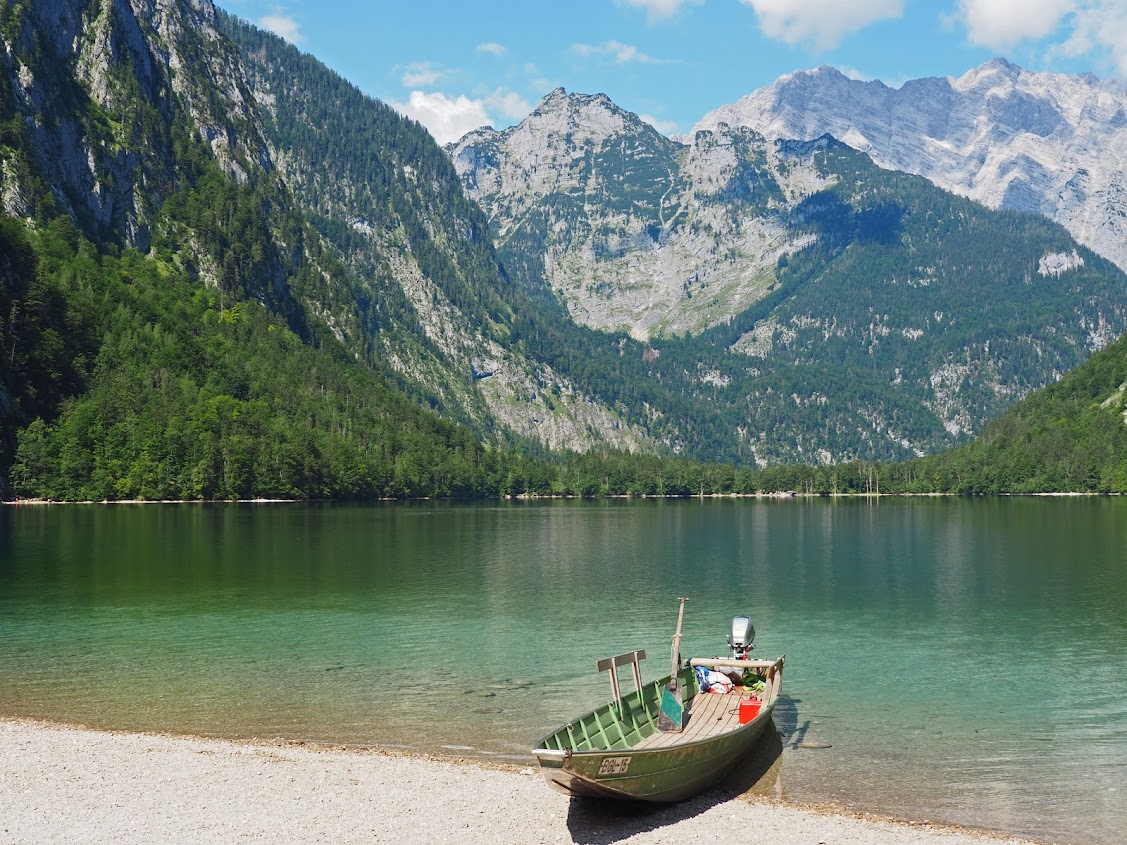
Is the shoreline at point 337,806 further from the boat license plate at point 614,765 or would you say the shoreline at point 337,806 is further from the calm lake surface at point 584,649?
the calm lake surface at point 584,649

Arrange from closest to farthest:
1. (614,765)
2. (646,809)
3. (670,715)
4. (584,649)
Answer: (614,765) → (646,809) → (670,715) → (584,649)

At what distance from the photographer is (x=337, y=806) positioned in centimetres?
3275

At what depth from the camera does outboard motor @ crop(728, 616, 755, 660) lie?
47.0 m

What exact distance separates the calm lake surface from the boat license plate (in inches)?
291

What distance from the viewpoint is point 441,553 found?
12219cm

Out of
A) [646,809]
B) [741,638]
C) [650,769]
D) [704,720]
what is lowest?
[646,809]

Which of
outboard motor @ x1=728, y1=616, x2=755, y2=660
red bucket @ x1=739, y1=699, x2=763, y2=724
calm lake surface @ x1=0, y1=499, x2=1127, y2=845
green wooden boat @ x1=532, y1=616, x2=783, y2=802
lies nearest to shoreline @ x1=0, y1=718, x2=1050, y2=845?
green wooden boat @ x1=532, y1=616, x2=783, y2=802

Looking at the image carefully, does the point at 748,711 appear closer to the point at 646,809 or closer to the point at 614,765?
the point at 646,809

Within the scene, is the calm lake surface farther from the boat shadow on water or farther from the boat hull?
the boat hull

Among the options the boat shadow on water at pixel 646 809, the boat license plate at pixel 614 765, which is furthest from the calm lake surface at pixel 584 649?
the boat license plate at pixel 614 765

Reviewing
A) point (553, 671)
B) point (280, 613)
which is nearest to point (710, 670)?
point (553, 671)

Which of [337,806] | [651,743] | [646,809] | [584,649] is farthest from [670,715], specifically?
[584,649]

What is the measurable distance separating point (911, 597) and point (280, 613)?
5065 centimetres

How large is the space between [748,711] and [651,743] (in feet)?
19.1
